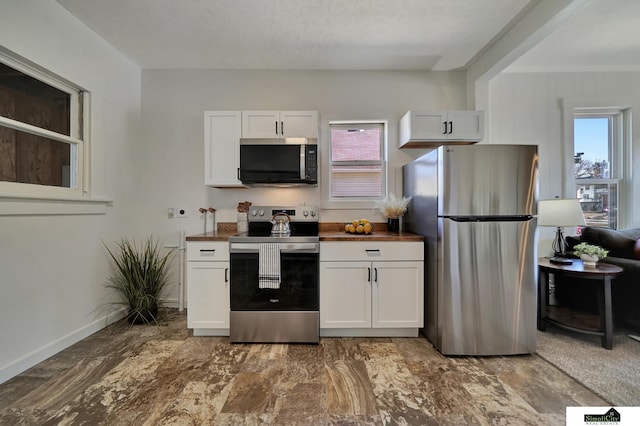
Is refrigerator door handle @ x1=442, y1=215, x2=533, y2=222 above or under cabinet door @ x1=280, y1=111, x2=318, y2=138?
under

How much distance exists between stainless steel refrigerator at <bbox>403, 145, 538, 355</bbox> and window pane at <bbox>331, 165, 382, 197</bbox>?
1.05 metres

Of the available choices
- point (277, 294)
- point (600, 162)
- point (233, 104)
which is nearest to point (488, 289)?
point (277, 294)

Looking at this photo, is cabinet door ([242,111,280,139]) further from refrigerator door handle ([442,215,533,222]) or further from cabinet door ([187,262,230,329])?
refrigerator door handle ([442,215,533,222])

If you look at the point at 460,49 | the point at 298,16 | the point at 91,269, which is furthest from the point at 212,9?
the point at 91,269

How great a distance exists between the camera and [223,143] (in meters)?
2.76

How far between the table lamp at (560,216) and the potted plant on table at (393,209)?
123 cm

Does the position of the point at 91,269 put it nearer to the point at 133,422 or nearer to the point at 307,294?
the point at 133,422

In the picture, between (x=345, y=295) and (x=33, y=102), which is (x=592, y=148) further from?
(x=33, y=102)

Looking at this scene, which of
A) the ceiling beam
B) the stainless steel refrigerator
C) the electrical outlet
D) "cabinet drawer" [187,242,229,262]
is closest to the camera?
the ceiling beam

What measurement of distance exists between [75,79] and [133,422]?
268 cm

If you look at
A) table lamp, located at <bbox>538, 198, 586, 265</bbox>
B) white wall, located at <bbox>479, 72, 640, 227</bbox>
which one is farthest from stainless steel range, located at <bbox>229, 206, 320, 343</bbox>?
white wall, located at <bbox>479, 72, 640, 227</bbox>

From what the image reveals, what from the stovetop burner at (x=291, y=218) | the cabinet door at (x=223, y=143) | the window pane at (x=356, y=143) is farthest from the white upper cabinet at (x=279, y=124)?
the stovetop burner at (x=291, y=218)

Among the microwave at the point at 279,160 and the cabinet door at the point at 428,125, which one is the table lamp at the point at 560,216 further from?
the microwave at the point at 279,160

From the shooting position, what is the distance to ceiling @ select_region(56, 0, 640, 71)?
2.15 meters
